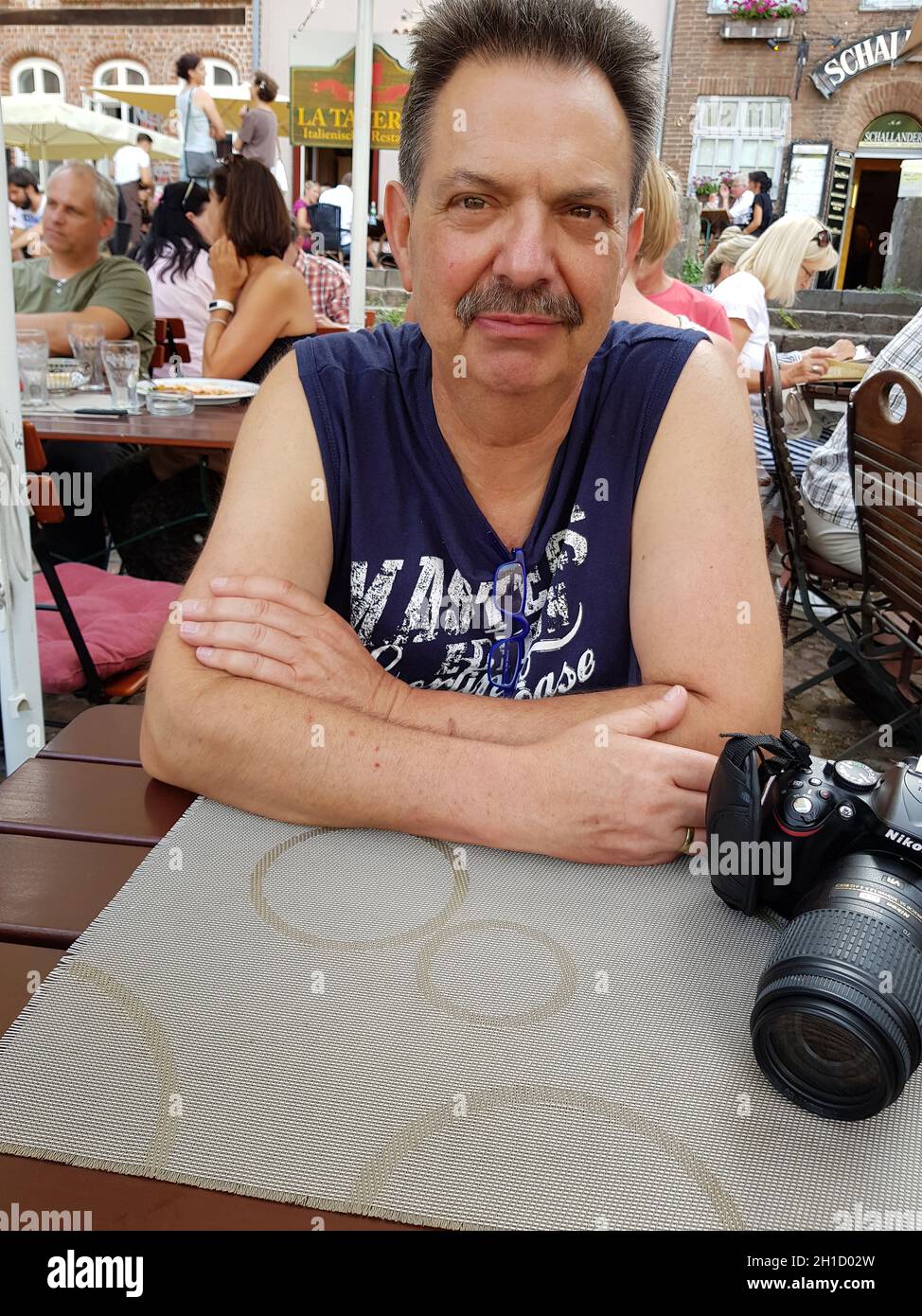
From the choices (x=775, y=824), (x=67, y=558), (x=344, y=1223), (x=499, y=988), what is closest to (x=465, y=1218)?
(x=344, y=1223)

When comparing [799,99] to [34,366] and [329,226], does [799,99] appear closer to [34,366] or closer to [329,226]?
[329,226]

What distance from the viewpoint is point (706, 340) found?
63.9 inches

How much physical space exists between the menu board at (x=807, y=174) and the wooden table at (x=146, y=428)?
18.5m

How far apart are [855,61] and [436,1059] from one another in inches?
872

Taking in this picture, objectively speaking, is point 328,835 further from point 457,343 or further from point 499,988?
point 457,343

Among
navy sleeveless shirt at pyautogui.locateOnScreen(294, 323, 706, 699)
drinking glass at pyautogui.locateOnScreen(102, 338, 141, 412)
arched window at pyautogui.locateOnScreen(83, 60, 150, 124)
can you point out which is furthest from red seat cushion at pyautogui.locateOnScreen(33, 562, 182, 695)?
arched window at pyautogui.locateOnScreen(83, 60, 150, 124)

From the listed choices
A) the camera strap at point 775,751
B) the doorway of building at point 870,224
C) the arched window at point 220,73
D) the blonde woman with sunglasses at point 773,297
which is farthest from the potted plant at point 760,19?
the camera strap at point 775,751

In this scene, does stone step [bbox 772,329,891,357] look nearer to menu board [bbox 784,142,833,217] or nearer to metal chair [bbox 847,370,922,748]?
metal chair [bbox 847,370,922,748]

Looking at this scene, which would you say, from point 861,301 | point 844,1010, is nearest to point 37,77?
point 861,301

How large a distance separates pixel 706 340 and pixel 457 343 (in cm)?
44

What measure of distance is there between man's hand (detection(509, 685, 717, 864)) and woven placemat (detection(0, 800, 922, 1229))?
6 cm

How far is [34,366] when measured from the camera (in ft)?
11.8

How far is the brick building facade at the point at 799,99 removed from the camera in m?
18.4

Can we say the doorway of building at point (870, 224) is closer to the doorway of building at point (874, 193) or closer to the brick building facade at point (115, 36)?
the doorway of building at point (874, 193)
